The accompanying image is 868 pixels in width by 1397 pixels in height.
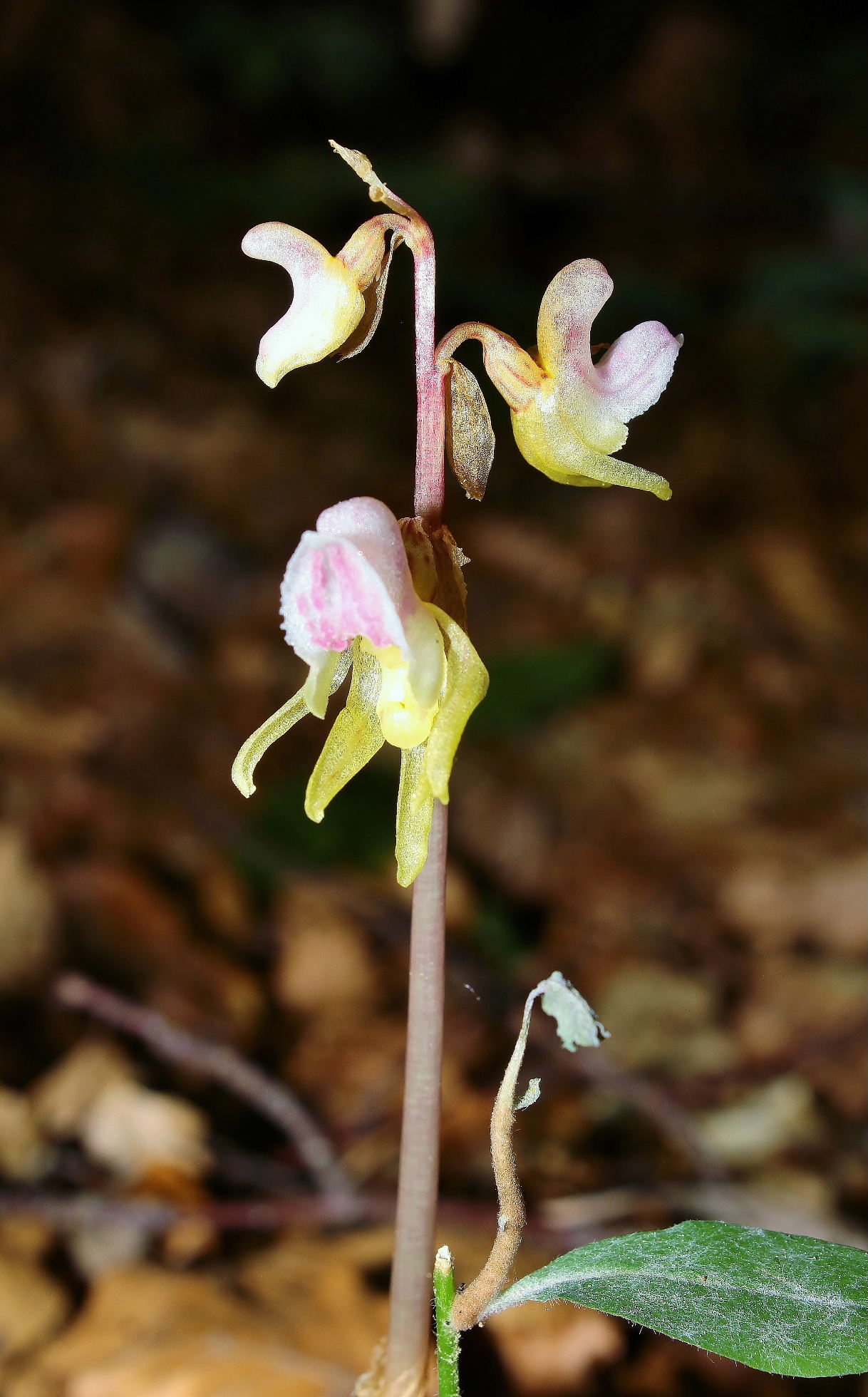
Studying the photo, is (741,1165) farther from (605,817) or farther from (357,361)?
(357,361)

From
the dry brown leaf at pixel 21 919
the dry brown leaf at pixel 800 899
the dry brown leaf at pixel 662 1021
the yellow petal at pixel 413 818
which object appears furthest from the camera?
the dry brown leaf at pixel 800 899

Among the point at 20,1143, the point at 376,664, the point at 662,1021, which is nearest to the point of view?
the point at 376,664

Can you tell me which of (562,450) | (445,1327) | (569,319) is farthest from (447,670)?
(445,1327)

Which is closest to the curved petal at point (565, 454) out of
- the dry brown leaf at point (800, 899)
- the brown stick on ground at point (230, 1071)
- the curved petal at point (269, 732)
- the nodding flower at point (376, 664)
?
the nodding flower at point (376, 664)

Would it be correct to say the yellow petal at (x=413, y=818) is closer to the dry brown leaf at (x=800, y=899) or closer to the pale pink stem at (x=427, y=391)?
the pale pink stem at (x=427, y=391)

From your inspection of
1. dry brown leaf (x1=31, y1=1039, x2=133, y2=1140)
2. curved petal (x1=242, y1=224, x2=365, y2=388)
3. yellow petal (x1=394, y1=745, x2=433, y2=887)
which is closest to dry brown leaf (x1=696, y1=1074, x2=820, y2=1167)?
dry brown leaf (x1=31, y1=1039, x2=133, y2=1140)

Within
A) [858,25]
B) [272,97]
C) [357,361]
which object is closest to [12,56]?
[272,97]

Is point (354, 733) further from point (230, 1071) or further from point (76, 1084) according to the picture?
point (76, 1084)
